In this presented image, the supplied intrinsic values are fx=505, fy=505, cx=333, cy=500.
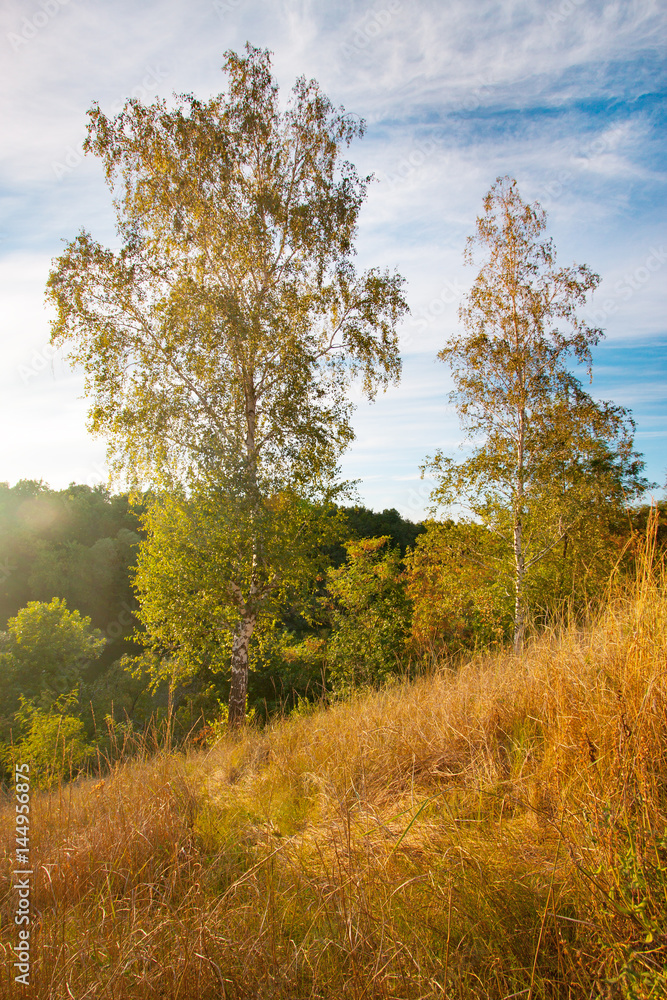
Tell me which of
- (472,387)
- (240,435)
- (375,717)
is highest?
(472,387)

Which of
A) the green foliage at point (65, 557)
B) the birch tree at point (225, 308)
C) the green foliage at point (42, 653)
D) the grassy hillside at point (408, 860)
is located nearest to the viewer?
the grassy hillside at point (408, 860)

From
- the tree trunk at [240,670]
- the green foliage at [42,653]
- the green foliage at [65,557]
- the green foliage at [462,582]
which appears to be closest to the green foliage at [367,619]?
the green foliage at [462,582]

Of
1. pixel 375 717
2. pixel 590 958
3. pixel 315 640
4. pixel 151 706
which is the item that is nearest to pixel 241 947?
pixel 590 958

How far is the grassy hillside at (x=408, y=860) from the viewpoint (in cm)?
186

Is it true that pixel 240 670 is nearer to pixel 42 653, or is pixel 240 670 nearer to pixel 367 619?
pixel 367 619

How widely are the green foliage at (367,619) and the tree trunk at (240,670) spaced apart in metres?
4.13

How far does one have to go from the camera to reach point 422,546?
1407 centimetres

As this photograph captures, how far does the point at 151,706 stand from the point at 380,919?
23.1 m

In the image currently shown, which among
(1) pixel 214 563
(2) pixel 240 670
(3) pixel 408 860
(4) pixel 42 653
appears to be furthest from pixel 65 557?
(3) pixel 408 860

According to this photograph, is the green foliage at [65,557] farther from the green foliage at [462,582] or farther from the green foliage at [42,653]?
the green foliage at [462,582]

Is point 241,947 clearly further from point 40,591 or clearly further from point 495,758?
point 40,591

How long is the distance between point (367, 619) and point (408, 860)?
13.6 metres

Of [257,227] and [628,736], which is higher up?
[257,227]

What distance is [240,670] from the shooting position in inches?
436
